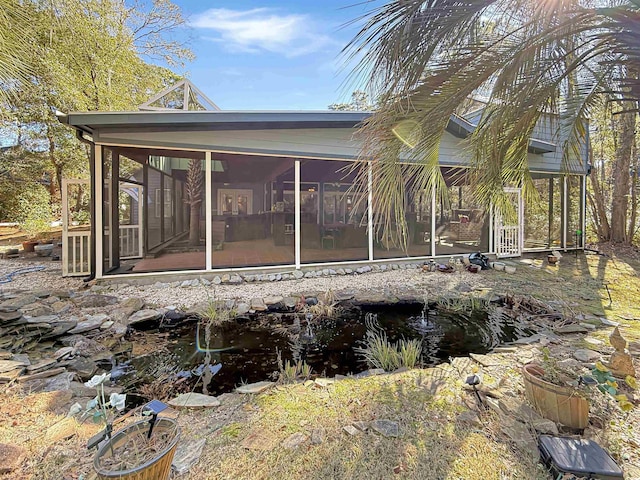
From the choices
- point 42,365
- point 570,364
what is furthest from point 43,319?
point 570,364

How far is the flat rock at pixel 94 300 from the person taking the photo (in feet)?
16.1

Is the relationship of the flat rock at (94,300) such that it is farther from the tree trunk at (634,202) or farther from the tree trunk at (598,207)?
the tree trunk at (634,202)

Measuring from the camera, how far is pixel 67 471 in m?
1.69

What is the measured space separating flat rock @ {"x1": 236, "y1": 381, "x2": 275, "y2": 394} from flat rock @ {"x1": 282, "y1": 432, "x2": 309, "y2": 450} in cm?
74

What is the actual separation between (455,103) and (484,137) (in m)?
0.88

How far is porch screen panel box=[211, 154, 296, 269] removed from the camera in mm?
7961

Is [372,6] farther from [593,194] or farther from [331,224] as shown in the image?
[593,194]

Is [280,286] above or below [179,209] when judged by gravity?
below

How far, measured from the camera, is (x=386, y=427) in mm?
2090

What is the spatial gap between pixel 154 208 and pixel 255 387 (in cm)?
853

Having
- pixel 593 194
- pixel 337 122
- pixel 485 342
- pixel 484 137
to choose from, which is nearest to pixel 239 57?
pixel 337 122

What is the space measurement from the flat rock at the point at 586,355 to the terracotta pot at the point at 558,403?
1280 mm

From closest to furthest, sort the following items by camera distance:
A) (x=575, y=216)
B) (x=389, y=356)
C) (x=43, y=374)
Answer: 1. (x=43, y=374)
2. (x=389, y=356)
3. (x=575, y=216)

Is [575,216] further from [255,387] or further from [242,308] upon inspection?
[255,387]
